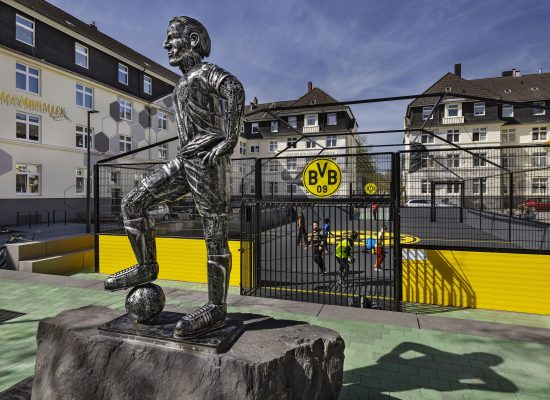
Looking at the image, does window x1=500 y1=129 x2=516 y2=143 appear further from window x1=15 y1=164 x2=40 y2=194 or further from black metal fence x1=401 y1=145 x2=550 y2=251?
window x1=15 y1=164 x2=40 y2=194

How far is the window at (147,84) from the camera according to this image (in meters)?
27.6

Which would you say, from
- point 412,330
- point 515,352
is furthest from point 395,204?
point 515,352

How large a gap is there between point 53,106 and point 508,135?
44833 millimetres

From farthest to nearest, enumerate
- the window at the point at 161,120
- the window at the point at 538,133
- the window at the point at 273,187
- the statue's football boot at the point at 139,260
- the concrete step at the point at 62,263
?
the window at the point at 538,133, the window at the point at 161,120, the window at the point at 273,187, the concrete step at the point at 62,263, the statue's football boot at the point at 139,260

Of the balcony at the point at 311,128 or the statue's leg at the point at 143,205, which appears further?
the balcony at the point at 311,128

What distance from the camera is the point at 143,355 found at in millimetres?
2186

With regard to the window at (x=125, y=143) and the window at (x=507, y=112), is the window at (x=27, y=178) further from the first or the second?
the window at (x=507, y=112)

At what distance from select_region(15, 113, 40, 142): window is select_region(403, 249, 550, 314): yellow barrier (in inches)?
823

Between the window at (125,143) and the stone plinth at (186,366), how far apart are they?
80.7 feet

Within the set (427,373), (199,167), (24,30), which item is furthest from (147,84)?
(427,373)

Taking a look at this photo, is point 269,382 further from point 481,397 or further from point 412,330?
point 412,330

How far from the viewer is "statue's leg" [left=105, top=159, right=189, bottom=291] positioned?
2.48 meters

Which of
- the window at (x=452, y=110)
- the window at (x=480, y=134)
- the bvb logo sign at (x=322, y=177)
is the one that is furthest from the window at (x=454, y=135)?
the bvb logo sign at (x=322, y=177)

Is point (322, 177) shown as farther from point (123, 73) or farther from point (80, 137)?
point (123, 73)
